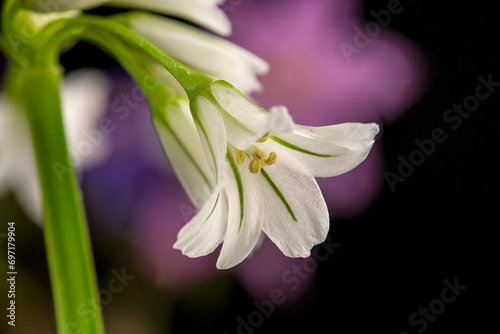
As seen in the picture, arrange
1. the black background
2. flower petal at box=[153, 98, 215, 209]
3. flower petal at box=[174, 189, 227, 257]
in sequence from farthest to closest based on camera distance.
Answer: the black background, flower petal at box=[153, 98, 215, 209], flower petal at box=[174, 189, 227, 257]

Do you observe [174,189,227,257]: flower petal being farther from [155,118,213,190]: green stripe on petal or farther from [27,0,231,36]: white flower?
[27,0,231,36]: white flower

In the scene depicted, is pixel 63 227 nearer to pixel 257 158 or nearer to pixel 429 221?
pixel 257 158

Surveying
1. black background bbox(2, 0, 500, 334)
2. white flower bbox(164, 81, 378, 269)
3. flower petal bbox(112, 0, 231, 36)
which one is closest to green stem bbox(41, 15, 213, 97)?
white flower bbox(164, 81, 378, 269)

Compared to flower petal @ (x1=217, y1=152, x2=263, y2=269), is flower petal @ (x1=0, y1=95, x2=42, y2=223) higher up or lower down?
lower down

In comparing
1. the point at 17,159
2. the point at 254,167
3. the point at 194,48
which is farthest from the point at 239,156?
the point at 17,159

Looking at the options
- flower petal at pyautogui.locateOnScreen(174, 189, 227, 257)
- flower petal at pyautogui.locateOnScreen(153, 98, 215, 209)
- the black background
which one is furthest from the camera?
the black background

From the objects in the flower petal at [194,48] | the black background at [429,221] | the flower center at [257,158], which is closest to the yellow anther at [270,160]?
the flower center at [257,158]
